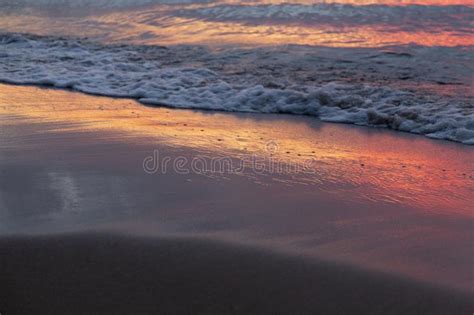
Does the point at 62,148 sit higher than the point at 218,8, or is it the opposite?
the point at 218,8

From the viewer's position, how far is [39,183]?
4703 millimetres

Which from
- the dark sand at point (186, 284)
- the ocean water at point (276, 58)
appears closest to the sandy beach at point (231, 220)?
the dark sand at point (186, 284)

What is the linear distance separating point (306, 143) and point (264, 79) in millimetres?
3126

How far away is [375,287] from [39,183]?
268cm

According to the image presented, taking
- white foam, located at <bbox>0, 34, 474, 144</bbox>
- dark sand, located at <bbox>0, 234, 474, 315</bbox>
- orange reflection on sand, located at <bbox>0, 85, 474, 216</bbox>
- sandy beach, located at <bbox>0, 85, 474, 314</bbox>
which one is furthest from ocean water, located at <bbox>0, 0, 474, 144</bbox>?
dark sand, located at <bbox>0, 234, 474, 315</bbox>

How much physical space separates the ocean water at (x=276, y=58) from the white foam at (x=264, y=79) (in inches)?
0.8

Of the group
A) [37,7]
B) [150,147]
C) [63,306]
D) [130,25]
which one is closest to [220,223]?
[63,306]

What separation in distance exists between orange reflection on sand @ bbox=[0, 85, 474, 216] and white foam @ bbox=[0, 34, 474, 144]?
387 mm

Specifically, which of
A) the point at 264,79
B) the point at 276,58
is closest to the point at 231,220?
the point at 264,79

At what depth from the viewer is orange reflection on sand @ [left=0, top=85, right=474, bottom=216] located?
477cm

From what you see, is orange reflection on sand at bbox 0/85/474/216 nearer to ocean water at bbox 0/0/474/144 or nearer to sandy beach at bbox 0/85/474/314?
sandy beach at bbox 0/85/474/314

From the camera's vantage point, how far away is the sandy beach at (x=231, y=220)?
311cm

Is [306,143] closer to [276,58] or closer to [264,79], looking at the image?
[264,79]

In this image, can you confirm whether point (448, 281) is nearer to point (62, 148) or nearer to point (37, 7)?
point (62, 148)
